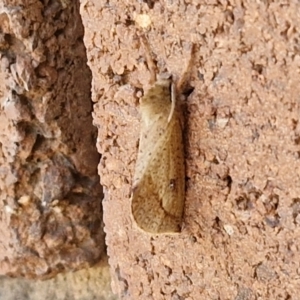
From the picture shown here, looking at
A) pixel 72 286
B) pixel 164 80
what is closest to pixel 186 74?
pixel 164 80

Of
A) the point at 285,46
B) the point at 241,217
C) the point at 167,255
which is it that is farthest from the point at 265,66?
the point at 167,255

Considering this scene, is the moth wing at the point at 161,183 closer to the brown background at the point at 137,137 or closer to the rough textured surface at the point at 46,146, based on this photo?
the brown background at the point at 137,137

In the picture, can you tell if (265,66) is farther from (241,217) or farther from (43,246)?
(43,246)

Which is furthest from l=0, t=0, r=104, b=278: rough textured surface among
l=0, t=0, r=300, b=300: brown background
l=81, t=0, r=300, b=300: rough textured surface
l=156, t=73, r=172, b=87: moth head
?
l=156, t=73, r=172, b=87: moth head

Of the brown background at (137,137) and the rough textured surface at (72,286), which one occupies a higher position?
the brown background at (137,137)

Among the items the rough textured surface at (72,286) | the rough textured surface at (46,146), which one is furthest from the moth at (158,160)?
the rough textured surface at (72,286)

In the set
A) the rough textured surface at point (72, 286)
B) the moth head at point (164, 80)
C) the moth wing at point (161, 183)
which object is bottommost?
the rough textured surface at point (72, 286)
